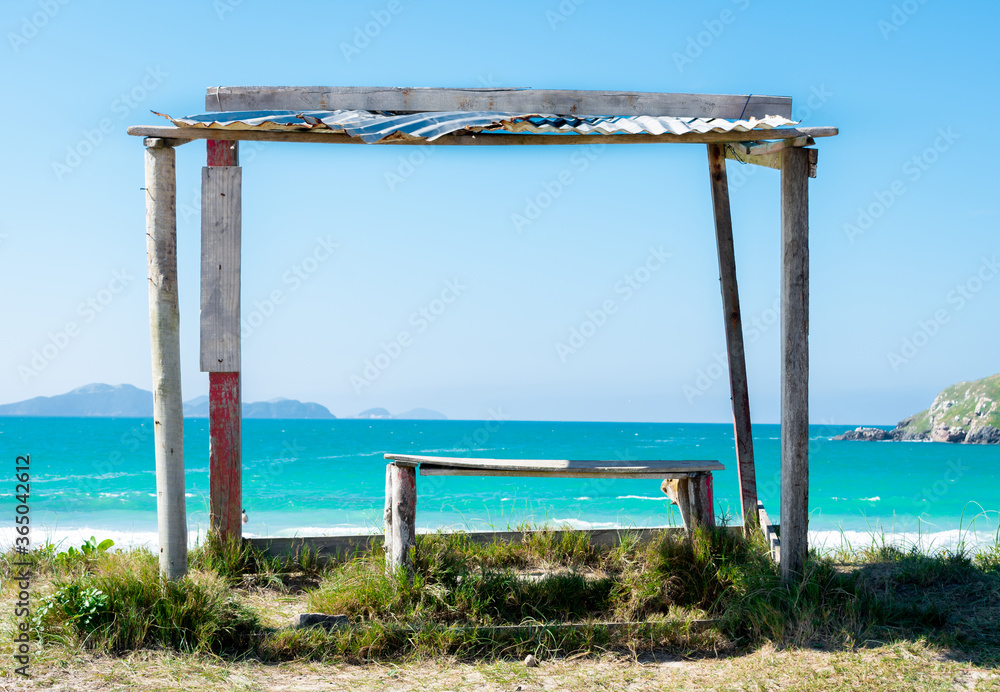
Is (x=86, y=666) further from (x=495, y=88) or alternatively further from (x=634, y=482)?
(x=634, y=482)

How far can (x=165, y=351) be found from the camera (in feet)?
14.0

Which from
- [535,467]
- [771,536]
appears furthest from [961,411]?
[535,467]

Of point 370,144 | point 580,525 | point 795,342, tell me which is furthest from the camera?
point 580,525

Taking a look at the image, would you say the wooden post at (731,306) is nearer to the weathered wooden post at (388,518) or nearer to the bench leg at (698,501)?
the bench leg at (698,501)

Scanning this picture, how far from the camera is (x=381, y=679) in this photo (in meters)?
3.66

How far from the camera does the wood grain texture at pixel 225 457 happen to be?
4.86 m

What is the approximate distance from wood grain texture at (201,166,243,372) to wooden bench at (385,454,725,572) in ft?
4.31

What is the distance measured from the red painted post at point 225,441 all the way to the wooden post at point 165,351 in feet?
1.78

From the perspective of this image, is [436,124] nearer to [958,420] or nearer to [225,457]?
[225,457]

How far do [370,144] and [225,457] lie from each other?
2.38 meters

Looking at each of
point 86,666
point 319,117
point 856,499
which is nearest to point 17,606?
point 86,666

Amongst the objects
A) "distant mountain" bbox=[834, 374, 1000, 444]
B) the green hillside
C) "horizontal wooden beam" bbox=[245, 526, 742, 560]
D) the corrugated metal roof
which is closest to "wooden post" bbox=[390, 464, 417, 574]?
"horizontal wooden beam" bbox=[245, 526, 742, 560]

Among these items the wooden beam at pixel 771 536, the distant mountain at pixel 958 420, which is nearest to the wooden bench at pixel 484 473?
the wooden beam at pixel 771 536

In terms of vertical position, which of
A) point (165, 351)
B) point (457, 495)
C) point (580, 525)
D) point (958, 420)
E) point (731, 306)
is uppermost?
point (731, 306)
